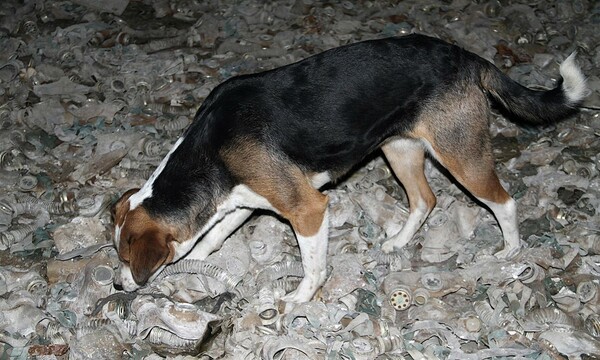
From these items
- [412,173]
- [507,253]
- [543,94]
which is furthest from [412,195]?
[543,94]

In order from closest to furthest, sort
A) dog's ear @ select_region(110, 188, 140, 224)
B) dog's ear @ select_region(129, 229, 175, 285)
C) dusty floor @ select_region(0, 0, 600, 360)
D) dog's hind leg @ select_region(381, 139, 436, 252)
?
dog's ear @ select_region(129, 229, 175, 285) < dog's ear @ select_region(110, 188, 140, 224) < dusty floor @ select_region(0, 0, 600, 360) < dog's hind leg @ select_region(381, 139, 436, 252)

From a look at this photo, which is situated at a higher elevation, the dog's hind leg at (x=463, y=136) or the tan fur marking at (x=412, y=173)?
the dog's hind leg at (x=463, y=136)

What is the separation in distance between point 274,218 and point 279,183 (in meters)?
0.92

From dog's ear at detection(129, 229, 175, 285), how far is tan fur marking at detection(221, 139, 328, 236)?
0.55 meters

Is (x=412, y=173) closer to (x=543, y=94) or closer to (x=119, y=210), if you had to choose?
(x=543, y=94)

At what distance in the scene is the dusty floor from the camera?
4.10 metres

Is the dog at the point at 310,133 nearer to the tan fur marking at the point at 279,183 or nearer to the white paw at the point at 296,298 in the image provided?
the tan fur marking at the point at 279,183

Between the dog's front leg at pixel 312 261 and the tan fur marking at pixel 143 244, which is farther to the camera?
the dog's front leg at pixel 312 261

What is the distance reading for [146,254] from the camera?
3.78m

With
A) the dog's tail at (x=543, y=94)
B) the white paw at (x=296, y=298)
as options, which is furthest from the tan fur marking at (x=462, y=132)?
the white paw at (x=296, y=298)

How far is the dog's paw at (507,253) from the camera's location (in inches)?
179

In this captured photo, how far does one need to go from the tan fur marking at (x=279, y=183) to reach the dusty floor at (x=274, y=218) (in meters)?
0.51

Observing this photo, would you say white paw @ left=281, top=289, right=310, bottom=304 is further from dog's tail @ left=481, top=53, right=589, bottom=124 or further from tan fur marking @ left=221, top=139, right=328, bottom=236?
dog's tail @ left=481, top=53, right=589, bottom=124

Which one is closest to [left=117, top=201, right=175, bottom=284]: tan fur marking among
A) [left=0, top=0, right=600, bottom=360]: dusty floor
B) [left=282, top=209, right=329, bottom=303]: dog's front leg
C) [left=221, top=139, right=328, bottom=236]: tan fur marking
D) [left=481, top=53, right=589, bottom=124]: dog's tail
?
[left=0, top=0, right=600, bottom=360]: dusty floor
